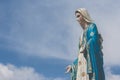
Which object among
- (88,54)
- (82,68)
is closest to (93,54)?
(88,54)

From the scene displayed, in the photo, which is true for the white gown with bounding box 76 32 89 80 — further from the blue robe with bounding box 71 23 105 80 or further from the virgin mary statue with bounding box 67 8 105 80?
the blue robe with bounding box 71 23 105 80

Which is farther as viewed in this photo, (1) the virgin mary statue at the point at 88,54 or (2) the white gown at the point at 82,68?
(2) the white gown at the point at 82,68

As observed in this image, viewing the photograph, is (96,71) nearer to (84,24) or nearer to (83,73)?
(83,73)

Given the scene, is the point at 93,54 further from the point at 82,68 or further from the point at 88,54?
the point at 82,68

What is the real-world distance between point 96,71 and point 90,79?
564mm

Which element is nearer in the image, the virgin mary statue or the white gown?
the virgin mary statue

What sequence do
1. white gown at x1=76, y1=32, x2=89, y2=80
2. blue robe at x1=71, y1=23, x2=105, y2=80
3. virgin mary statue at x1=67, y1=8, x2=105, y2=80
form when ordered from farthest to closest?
white gown at x1=76, y1=32, x2=89, y2=80 < virgin mary statue at x1=67, y1=8, x2=105, y2=80 < blue robe at x1=71, y1=23, x2=105, y2=80

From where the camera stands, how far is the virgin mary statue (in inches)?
955

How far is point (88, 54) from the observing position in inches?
973

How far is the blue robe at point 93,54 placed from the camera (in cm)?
2416

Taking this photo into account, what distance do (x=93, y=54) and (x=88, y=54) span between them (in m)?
0.31

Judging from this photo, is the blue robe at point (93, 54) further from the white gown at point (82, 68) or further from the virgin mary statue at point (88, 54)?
the white gown at point (82, 68)

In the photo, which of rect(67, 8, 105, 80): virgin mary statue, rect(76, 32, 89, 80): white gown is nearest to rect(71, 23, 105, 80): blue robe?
rect(67, 8, 105, 80): virgin mary statue

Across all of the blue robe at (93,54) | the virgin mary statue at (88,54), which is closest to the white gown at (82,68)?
the virgin mary statue at (88,54)
